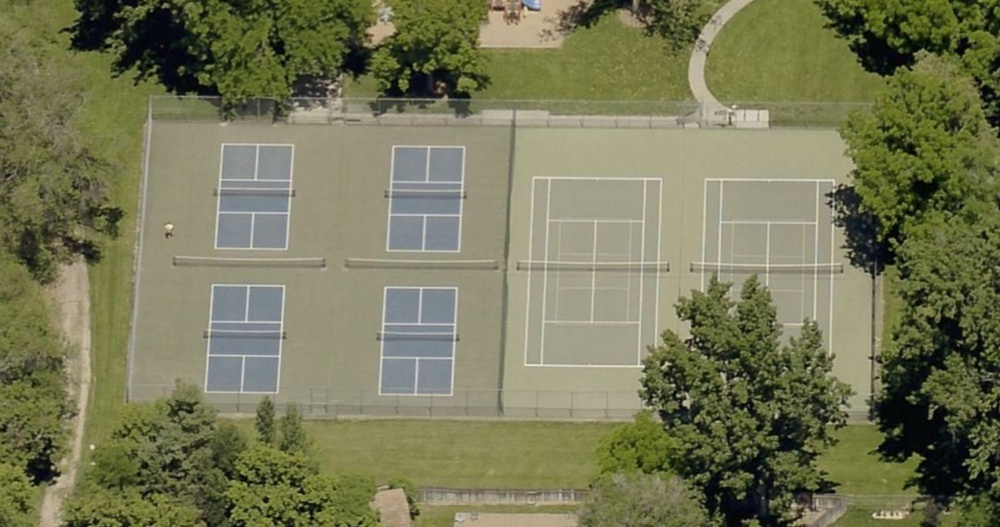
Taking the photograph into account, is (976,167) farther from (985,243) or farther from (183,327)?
(183,327)

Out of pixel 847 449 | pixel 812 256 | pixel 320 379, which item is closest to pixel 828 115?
pixel 812 256

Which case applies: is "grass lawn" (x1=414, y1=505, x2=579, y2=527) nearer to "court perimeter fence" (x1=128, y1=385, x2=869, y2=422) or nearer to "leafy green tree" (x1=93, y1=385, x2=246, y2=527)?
"court perimeter fence" (x1=128, y1=385, x2=869, y2=422)

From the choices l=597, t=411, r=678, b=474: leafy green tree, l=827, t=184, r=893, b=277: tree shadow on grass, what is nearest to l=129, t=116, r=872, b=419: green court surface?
l=827, t=184, r=893, b=277: tree shadow on grass

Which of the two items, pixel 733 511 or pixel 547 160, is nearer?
pixel 733 511

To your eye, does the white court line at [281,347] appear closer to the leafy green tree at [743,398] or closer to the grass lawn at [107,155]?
the grass lawn at [107,155]

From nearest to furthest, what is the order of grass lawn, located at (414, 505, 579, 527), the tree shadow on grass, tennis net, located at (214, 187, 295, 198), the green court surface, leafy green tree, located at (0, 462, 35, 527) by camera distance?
1. leafy green tree, located at (0, 462, 35, 527)
2. grass lawn, located at (414, 505, 579, 527)
3. the green court surface
4. the tree shadow on grass
5. tennis net, located at (214, 187, 295, 198)

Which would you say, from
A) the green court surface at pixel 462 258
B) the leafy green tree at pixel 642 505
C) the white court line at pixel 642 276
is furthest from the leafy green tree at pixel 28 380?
the white court line at pixel 642 276

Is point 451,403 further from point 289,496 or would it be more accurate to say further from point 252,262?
point 289,496
